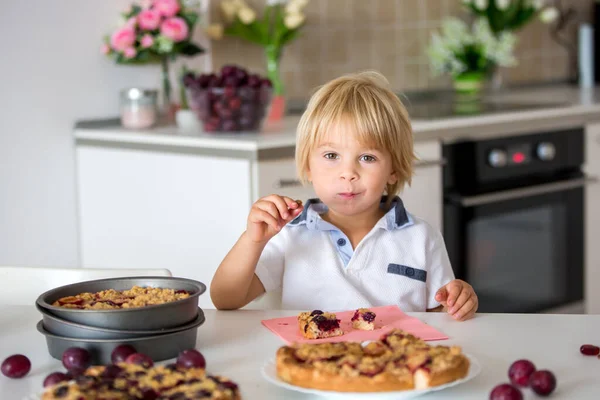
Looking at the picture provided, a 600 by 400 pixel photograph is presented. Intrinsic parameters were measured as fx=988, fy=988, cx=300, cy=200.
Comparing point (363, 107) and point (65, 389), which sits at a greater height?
point (363, 107)

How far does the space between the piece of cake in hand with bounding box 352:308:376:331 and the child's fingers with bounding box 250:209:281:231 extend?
0.68 ft

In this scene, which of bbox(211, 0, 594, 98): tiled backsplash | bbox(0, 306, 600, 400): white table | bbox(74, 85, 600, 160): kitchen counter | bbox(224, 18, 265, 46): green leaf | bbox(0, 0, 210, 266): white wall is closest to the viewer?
bbox(0, 306, 600, 400): white table

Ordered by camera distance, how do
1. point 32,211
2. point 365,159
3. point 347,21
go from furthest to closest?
point 347,21 → point 32,211 → point 365,159

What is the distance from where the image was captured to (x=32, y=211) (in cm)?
276

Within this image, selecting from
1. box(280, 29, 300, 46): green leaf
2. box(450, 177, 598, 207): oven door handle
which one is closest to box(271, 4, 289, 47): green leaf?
box(280, 29, 300, 46): green leaf

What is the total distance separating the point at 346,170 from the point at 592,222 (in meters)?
1.97

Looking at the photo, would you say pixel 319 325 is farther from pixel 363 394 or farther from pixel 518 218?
pixel 518 218

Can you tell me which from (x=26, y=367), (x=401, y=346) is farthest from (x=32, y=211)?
(x=401, y=346)

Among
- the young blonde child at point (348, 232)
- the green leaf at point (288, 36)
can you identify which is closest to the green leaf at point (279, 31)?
the green leaf at point (288, 36)

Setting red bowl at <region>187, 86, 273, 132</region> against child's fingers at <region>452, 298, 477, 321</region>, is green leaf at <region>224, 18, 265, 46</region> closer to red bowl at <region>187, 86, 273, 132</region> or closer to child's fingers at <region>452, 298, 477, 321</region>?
red bowl at <region>187, 86, 273, 132</region>

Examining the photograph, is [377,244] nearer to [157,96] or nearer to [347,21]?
[157,96]

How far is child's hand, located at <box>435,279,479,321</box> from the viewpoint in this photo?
140cm

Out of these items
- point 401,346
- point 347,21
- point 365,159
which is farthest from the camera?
point 347,21

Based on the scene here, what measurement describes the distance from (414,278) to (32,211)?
55.2 inches
